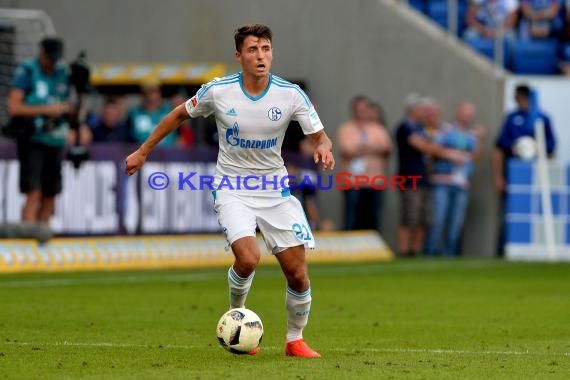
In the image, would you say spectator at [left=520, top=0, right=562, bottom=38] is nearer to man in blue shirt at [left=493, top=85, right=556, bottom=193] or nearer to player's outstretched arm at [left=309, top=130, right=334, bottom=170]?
man in blue shirt at [left=493, top=85, right=556, bottom=193]

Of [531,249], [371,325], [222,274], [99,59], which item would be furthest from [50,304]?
[99,59]

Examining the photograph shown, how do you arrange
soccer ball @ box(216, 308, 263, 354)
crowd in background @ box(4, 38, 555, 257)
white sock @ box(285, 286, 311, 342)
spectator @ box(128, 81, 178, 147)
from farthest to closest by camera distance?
crowd in background @ box(4, 38, 555, 257) → spectator @ box(128, 81, 178, 147) → white sock @ box(285, 286, 311, 342) → soccer ball @ box(216, 308, 263, 354)

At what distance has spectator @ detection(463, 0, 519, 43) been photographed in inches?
983

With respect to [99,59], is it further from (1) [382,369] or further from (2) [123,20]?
(1) [382,369]

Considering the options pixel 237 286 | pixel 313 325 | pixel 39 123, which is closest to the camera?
pixel 237 286

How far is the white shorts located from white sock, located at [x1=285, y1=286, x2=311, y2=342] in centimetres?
35

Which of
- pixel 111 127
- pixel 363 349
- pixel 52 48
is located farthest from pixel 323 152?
pixel 111 127

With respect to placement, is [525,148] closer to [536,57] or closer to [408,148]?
[408,148]

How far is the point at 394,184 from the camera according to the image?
2434 centimetres

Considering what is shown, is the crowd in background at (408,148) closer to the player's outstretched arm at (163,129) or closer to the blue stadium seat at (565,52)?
the blue stadium seat at (565,52)

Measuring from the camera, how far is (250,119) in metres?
10.1

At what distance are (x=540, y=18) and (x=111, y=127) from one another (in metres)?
7.84

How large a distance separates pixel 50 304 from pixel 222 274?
16.7 feet

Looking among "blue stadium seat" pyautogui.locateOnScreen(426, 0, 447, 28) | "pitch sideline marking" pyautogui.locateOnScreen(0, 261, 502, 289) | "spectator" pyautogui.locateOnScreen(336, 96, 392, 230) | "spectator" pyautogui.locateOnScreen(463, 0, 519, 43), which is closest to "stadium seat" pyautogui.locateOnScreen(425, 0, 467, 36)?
"blue stadium seat" pyautogui.locateOnScreen(426, 0, 447, 28)
